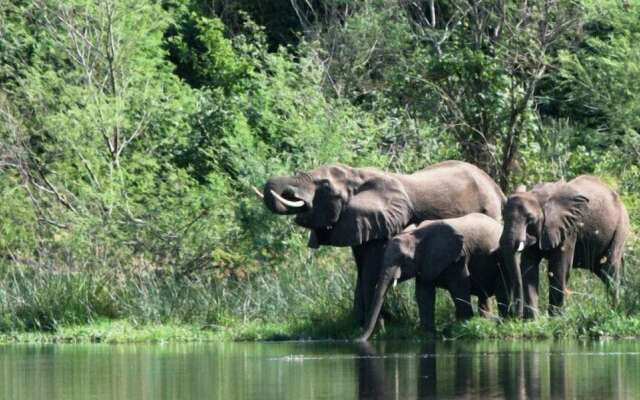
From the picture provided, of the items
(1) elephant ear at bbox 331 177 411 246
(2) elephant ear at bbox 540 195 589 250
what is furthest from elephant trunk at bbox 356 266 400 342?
(2) elephant ear at bbox 540 195 589 250

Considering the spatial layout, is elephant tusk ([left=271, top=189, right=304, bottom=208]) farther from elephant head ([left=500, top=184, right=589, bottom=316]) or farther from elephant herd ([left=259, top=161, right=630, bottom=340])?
elephant head ([left=500, top=184, right=589, bottom=316])

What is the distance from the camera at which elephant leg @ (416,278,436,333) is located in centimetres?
2448

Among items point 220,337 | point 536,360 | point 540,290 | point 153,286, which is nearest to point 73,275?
point 153,286

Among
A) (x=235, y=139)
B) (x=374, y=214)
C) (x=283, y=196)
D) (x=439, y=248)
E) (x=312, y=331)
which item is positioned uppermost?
(x=235, y=139)

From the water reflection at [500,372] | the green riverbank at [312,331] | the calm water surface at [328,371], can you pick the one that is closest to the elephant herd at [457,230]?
the green riverbank at [312,331]

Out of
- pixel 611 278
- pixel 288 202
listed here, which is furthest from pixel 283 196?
pixel 611 278

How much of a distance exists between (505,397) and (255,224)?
1185 centimetres

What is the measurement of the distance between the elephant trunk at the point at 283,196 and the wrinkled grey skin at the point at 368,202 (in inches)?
0.5

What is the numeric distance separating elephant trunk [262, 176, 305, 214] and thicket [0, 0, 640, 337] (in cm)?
116

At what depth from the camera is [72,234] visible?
29.5 metres

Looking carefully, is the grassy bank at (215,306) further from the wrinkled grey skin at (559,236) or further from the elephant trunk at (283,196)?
the elephant trunk at (283,196)

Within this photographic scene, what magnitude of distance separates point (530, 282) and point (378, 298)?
1.93m

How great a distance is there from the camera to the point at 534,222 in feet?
80.1

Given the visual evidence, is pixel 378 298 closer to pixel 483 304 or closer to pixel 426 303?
pixel 426 303
